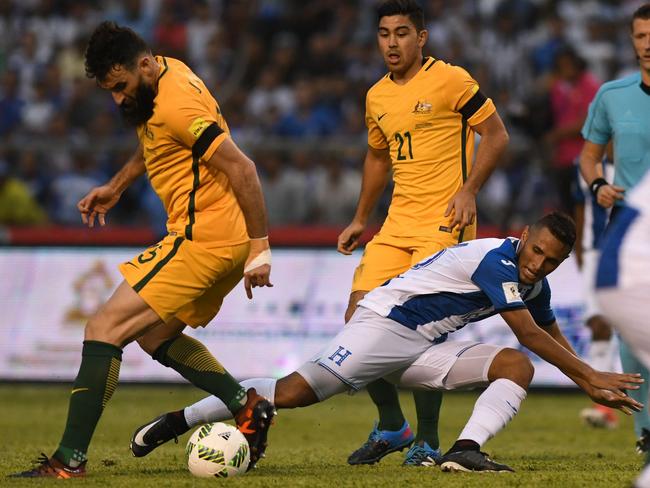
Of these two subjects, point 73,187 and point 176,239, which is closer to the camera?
point 176,239

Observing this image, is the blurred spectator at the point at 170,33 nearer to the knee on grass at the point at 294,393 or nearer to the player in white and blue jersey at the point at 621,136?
the player in white and blue jersey at the point at 621,136

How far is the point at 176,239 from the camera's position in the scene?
671 centimetres

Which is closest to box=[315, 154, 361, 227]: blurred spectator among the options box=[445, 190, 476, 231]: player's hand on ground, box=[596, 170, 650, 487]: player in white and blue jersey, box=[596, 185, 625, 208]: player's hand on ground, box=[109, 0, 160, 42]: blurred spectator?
box=[109, 0, 160, 42]: blurred spectator

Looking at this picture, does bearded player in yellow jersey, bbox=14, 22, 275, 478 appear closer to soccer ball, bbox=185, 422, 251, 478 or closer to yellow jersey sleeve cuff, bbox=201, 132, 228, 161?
yellow jersey sleeve cuff, bbox=201, 132, 228, 161

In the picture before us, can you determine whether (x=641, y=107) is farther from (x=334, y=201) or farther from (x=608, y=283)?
(x=334, y=201)

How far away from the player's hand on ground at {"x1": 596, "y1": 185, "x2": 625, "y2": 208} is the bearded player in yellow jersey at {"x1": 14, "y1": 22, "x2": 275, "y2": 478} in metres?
2.12

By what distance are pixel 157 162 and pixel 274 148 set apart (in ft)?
24.9

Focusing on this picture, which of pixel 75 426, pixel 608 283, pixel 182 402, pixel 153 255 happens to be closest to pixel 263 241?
pixel 153 255

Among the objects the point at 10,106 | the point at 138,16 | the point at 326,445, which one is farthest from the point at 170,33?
the point at 326,445

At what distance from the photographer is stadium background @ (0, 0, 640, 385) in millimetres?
12352

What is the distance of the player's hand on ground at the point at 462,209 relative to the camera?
277 inches

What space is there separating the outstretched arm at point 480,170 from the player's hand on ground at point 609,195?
655 millimetres

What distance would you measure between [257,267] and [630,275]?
2.43 meters

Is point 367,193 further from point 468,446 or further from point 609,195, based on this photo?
point 468,446
